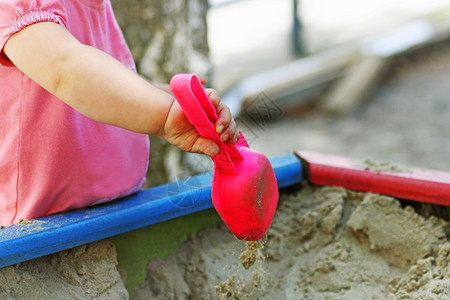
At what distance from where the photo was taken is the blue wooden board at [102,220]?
0.85 m

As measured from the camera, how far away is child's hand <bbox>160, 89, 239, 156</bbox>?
27.7 inches

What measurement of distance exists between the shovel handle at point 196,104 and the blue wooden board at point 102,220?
0.27m

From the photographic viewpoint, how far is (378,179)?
106 centimetres

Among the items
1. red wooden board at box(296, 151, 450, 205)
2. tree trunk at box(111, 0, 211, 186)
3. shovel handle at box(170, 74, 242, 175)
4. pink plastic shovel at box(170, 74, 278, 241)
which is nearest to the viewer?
shovel handle at box(170, 74, 242, 175)

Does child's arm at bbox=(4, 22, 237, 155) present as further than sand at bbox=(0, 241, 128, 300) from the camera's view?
No

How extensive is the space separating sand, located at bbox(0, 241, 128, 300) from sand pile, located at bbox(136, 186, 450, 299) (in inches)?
3.6

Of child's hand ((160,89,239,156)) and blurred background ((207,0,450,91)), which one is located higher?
child's hand ((160,89,239,156))

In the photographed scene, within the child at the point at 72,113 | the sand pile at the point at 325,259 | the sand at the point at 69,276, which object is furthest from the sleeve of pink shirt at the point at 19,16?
the sand pile at the point at 325,259

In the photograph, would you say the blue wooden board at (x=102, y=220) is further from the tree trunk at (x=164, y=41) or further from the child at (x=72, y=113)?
the tree trunk at (x=164, y=41)

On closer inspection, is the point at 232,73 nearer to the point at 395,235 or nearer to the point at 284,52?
the point at 284,52

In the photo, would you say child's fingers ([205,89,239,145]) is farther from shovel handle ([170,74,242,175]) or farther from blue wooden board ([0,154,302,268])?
blue wooden board ([0,154,302,268])

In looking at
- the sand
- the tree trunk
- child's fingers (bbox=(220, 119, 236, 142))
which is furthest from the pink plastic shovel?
the tree trunk

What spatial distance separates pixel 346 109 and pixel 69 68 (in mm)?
2416

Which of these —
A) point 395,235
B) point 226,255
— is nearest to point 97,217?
point 226,255
